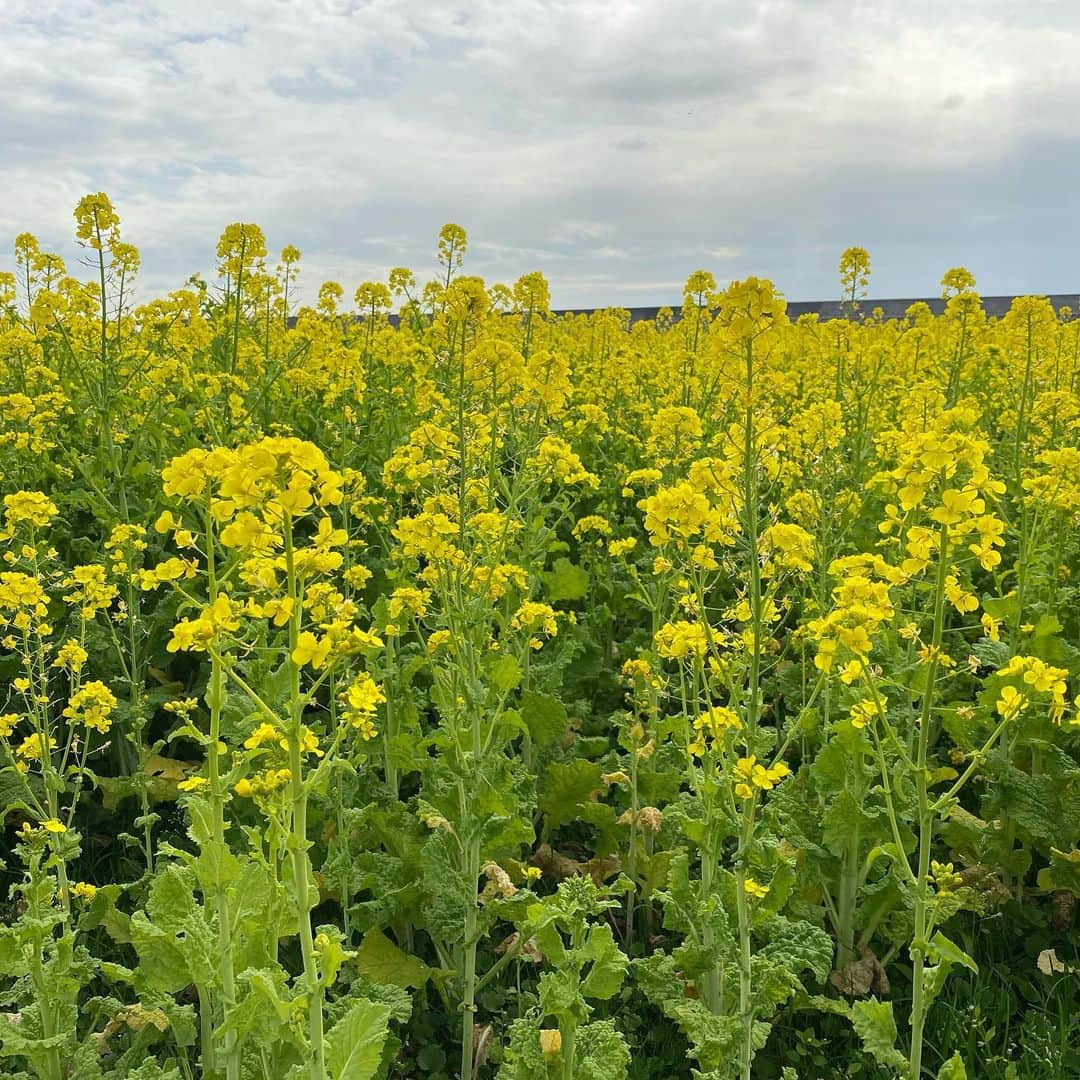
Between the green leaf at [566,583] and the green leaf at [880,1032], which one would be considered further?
the green leaf at [566,583]

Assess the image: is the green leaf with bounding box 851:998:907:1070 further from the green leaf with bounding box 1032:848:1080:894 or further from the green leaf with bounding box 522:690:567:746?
the green leaf with bounding box 522:690:567:746

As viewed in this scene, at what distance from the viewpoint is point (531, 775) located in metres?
3.21

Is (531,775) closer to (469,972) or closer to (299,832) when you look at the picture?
(469,972)

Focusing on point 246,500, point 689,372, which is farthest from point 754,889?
point 689,372

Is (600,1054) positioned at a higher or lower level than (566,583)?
lower

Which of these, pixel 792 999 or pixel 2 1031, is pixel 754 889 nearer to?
pixel 792 999

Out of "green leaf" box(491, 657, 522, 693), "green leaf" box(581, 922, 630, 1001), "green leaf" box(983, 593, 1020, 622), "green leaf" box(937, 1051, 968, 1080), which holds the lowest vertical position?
"green leaf" box(937, 1051, 968, 1080)

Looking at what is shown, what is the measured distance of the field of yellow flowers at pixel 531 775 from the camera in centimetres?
203

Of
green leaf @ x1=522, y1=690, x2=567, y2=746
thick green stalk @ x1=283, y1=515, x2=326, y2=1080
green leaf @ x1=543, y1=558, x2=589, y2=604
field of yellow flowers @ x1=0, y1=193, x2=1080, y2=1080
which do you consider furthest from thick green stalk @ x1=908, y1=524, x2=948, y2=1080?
green leaf @ x1=543, y1=558, x2=589, y2=604

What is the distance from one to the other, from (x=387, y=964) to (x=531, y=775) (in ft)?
2.46

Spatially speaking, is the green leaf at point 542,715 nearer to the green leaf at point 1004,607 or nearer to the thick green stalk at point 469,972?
the thick green stalk at point 469,972

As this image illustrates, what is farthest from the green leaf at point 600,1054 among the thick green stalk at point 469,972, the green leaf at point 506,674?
the green leaf at point 506,674

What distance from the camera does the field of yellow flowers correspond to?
2.03 meters

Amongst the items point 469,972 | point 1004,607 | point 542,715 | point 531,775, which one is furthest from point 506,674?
point 1004,607
